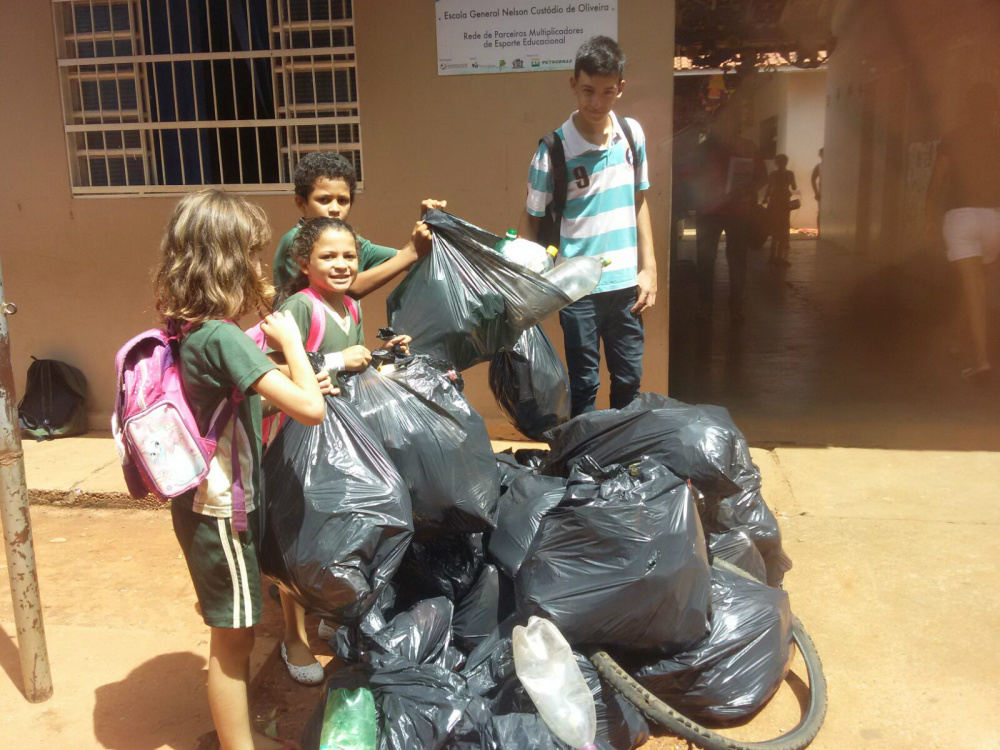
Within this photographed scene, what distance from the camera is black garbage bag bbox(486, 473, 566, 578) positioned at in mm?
2777

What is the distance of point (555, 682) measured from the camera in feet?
7.27

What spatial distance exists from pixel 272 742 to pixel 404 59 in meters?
3.49

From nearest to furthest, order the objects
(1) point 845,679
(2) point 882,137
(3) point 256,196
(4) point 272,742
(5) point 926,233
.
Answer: (4) point 272,742 < (1) point 845,679 < (3) point 256,196 < (5) point 926,233 < (2) point 882,137

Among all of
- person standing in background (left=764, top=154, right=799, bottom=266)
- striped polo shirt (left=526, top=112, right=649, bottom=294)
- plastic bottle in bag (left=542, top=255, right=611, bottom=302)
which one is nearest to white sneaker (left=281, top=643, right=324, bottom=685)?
plastic bottle in bag (left=542, top=255, right=611, bottom=302)

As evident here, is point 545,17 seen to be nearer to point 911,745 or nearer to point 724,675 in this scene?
point 724,675

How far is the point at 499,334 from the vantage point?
2934 mm

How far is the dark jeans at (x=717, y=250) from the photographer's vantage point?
7.65 metres

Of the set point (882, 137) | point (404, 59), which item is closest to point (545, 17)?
point (404, 59)

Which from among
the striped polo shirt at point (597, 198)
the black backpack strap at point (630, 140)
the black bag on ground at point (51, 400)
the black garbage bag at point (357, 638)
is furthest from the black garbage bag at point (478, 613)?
the black bag on ground at point (51, 400)

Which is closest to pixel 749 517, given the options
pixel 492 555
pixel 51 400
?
pixel 492 555

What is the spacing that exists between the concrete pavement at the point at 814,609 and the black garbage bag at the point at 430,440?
0.79 m

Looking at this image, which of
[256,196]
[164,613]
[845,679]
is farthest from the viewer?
[256,196]

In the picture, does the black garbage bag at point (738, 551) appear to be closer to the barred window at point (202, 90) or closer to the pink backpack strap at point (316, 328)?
the pink backpack strap at point (316, 328)

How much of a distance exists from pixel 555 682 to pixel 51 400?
402 centimetres
